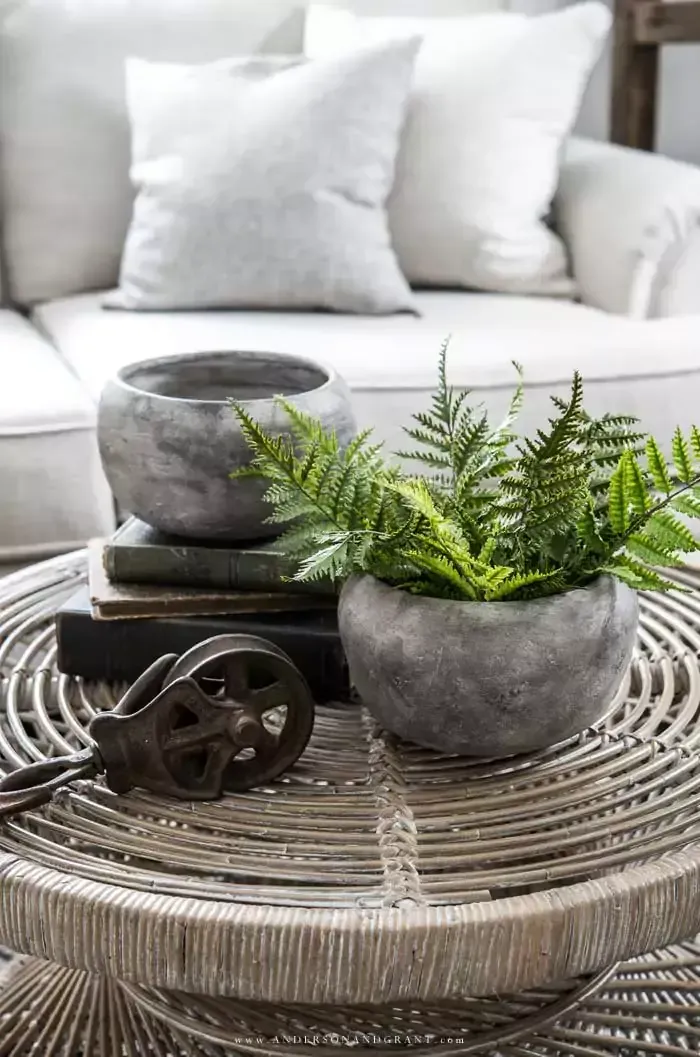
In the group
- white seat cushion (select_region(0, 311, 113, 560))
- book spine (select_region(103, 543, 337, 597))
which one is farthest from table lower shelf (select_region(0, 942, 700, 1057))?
white seat cushion (select_region(0, 311, 113, 560))

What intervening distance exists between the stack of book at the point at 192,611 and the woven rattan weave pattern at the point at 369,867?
31 mm

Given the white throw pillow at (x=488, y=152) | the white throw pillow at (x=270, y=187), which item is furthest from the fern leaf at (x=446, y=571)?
the white throw pillow at (x=488, y=152)

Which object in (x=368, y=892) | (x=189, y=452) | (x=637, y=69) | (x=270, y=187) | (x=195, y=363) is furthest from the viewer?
(x=637, y=69)

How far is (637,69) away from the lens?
2.52 m

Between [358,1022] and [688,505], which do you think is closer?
[688,505]

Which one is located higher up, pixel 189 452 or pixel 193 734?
pixel 189 452

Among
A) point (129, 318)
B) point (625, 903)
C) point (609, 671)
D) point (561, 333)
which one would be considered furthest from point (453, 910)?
point (129, 318)

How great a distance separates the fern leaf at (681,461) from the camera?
663 millimetres

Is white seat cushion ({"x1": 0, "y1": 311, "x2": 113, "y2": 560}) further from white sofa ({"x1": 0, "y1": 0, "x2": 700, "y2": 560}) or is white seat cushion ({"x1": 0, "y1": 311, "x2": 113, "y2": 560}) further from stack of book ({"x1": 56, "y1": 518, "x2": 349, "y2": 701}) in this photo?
stack of book ({"x1": 56, "y1": 518, "x2": 349, "y2": 701})

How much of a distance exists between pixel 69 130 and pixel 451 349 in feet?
2.74

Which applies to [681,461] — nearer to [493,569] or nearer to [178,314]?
[493,569]

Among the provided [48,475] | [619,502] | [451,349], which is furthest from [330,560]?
[451,349]

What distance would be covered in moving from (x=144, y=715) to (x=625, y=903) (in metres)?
0.29

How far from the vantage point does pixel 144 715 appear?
691mm
